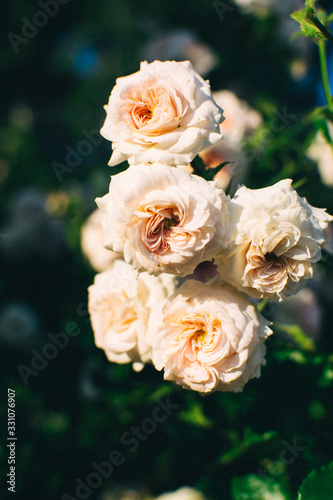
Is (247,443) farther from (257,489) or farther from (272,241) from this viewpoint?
(272,241)

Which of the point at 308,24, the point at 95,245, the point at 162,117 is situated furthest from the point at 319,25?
the point at 95,245

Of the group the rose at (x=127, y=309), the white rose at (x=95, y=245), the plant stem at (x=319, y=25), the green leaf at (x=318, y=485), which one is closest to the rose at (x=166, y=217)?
the rose at (x=127, y=309)

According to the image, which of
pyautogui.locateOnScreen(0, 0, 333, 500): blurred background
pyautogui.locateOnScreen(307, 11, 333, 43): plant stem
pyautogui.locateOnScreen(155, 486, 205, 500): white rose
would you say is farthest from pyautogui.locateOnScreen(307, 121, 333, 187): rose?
pyautogui.locateOnScreen(155, 486, 205, 500): white rose

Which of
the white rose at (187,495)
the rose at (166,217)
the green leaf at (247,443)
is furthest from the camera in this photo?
the white rose at (187,495)

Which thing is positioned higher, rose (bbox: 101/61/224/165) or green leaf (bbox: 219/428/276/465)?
rose (bbox: 101/61/224/165)

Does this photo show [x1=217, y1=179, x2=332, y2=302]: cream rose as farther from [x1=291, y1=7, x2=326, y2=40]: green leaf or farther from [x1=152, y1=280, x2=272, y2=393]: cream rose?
[x1=291, y1=7, x2=326, y2=40]: green leaf

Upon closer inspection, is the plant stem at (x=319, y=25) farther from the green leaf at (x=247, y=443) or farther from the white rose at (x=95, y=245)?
the white rose at (x=95, y=245)
